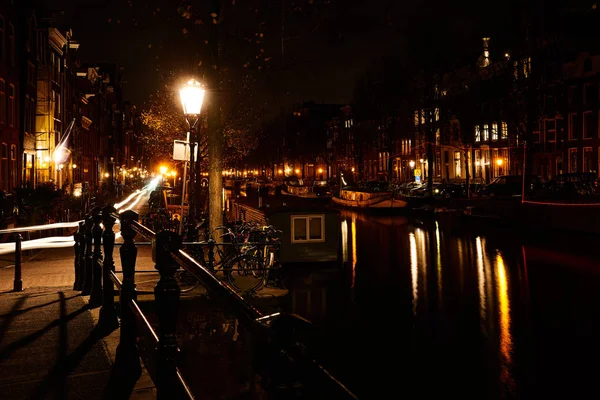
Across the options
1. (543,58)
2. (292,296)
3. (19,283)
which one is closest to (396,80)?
(543,58)

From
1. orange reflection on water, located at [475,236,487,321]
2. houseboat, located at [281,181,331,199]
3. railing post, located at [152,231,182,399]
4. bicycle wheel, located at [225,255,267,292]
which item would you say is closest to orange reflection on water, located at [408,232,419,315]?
orange reflection on water, located at [475,236,487,321]

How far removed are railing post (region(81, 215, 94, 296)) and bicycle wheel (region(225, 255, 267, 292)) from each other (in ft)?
12.5

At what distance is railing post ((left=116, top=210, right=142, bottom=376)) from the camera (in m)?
5.43

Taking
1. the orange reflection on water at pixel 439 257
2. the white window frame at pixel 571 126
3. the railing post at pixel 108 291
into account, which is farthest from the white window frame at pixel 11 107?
the white window frame at pixel 571 126

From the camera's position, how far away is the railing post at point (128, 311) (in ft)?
17.8

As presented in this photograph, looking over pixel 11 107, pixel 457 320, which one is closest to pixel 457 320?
pixel 457 320

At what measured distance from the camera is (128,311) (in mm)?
5609

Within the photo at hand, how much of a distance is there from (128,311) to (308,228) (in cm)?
1143

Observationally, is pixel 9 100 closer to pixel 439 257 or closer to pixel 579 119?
pixel 439 257

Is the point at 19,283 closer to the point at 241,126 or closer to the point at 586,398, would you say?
the point at 586,398

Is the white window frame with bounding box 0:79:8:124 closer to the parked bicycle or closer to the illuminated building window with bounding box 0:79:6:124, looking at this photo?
the illuminated building window with bounding box 0:79:6:124

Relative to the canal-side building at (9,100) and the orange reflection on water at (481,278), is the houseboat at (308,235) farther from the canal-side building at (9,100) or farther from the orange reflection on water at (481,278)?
the canal-side building at (9,100)

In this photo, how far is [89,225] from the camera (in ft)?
28.3

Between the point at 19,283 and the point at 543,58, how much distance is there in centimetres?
3400
